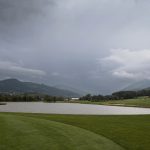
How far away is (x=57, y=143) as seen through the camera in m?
14.8

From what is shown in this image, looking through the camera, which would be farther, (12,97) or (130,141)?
(12,97)

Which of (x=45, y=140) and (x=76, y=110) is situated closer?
(x=45, y=140)

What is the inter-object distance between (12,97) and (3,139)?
584 feet

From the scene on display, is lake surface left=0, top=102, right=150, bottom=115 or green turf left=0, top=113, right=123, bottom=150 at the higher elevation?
lake surface left=0, top=102, right=150, bottom=115

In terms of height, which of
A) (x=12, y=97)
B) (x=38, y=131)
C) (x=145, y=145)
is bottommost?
(x=145, y=145)

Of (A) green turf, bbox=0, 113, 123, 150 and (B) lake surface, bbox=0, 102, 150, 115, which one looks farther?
(B) lake surface, bbox=0, 102, 150, 115

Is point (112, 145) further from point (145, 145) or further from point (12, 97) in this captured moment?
point (12, 97)

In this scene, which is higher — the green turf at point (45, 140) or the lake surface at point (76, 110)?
the lake surface at point (76, 110)

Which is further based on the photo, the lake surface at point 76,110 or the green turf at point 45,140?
the lake surface at point 76,110

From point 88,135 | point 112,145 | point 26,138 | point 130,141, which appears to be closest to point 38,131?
point 26,138

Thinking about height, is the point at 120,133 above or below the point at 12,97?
below

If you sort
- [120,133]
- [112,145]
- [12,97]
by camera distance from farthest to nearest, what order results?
[12,97]
[120,133]
[112,145]

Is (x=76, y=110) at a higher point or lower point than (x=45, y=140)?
higher

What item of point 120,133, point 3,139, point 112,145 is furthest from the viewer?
point 120,133
